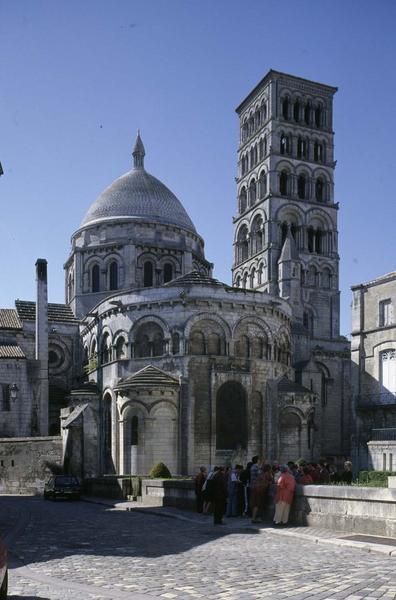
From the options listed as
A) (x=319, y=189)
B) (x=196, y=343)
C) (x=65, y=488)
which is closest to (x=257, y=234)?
(x=319, y=189)

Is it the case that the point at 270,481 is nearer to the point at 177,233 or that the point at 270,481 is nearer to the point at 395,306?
the point at 395,306

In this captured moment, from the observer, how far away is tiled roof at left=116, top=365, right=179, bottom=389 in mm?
37375

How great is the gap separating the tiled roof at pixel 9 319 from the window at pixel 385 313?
2322 cm

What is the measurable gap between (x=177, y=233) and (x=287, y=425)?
20.1 metres

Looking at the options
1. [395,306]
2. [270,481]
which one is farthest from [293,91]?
[270,481]

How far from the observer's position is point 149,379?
37.6 m

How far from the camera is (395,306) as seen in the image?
135 feet

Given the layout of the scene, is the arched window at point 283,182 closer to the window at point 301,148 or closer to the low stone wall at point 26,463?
the window at point 301,148

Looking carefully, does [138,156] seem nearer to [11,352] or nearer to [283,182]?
[283,182]

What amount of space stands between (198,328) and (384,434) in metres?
12.0

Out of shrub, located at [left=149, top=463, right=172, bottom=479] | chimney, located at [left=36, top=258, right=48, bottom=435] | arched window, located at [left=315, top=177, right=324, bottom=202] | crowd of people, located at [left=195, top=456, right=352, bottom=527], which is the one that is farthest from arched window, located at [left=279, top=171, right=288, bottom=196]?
crowd of people, located at [left=195, top=456, right=352, bottom=527]

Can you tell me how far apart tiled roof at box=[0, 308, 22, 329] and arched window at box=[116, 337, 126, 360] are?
9.55 m

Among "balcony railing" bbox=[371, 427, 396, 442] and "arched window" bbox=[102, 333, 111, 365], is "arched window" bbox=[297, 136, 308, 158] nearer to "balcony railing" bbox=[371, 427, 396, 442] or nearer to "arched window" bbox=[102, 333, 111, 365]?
"arched window" bbox=[102, 333, 111, 365]

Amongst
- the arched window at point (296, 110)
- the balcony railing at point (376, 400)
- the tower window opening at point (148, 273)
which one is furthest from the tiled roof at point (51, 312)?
the arched window at point (296, 110)
